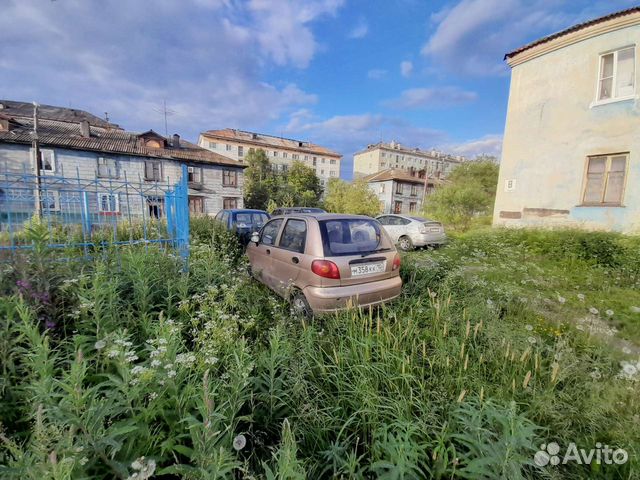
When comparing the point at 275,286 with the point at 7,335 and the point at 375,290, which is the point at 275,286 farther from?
the point at 7,335

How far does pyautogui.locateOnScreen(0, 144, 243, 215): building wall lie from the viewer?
764 inches

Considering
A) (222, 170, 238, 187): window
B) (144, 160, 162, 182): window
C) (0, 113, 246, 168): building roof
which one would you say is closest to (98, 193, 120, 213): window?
(144, 160, 162, 182): window

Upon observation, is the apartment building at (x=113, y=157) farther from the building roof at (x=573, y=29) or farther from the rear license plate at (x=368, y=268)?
the building roof at (x=573, y=29)

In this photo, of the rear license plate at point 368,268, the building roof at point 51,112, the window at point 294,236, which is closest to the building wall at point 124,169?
the building roof at point 51,112

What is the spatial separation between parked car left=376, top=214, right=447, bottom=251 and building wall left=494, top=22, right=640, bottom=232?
309 centimetres

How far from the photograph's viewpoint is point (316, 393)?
7.24 feet

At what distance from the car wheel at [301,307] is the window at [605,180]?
429 inches

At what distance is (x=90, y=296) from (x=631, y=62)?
47.4 feet

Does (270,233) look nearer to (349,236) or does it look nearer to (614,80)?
(349,236)

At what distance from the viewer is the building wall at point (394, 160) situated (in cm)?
6044

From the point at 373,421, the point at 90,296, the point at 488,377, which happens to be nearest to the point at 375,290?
the point at 488,377

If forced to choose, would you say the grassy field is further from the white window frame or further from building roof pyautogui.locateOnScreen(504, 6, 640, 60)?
building roof pyautogui.locateOnScreen(504, 6, 640, 60)

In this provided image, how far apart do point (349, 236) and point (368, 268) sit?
55cm

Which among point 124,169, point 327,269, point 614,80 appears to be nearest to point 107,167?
point 124,169
